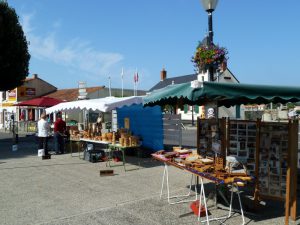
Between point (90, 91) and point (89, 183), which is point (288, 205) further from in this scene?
point (90, 91)

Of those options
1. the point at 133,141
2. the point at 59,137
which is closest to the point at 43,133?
the point at 59,137

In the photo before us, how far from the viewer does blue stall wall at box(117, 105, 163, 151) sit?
39.0 feet

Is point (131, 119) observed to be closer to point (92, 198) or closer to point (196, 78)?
point (92, 198)

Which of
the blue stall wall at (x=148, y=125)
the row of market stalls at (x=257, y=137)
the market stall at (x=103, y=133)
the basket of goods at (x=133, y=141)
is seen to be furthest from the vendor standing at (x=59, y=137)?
the row of market stalls at (x=257, y=137)

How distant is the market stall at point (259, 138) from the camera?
4.89m

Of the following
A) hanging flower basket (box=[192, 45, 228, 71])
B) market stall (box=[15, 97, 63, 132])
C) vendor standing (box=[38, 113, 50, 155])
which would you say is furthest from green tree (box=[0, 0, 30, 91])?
hanging flower basket (box=[192, 45, 228, 71])

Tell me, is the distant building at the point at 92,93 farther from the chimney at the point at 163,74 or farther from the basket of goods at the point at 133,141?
the basket of goods at the point at 133,141

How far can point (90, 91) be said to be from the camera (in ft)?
130

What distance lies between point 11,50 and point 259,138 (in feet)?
60.4

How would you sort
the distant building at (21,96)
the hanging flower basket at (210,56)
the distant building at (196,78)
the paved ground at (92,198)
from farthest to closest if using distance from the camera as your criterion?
the distant building at (21,96) < the distant building at (196,78) < the hanging flower basket at (210,56) < the paved ground at (92,198)

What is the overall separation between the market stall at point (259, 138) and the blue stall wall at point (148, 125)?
548 cm

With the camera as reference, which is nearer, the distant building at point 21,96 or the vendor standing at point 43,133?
the vendor standing at point 43,133

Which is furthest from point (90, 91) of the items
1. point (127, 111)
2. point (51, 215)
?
point (51, 215)

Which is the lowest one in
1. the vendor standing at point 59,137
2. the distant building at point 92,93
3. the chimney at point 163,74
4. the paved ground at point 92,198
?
the paved ground at point 92,198
